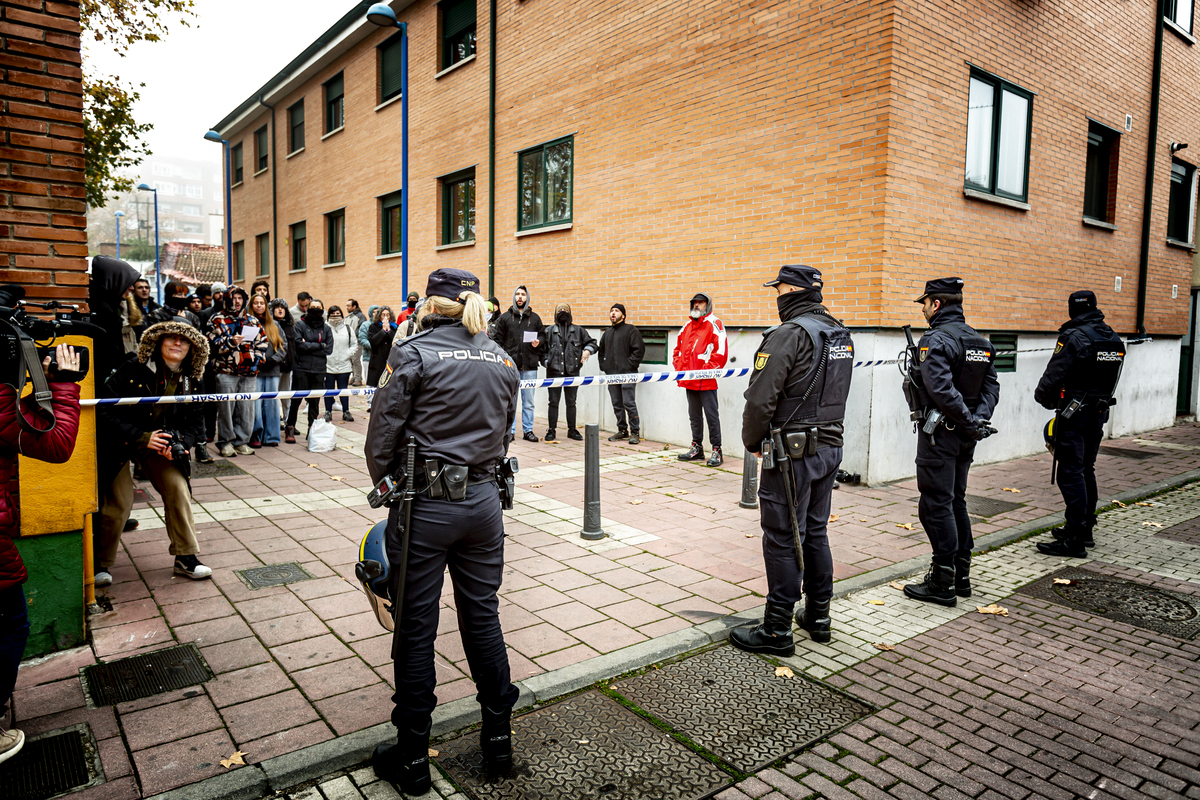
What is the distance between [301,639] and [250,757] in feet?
3.79

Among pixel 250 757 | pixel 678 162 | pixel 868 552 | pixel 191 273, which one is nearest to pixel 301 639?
pixel 250 757

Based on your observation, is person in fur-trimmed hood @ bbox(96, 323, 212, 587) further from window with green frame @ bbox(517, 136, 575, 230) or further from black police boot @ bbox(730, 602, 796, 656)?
window with green frame @ bbox(517, 136, 575, 230)

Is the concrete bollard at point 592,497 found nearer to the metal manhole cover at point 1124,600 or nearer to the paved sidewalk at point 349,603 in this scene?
the paved sidewalk at point 349,603

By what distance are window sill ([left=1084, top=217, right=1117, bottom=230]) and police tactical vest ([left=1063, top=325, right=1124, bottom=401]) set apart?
645 centimetres

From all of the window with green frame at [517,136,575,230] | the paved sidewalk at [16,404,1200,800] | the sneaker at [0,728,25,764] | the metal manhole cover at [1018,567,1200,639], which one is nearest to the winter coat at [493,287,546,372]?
the window with green frame at [517,136,575,230]

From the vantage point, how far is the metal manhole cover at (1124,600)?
4844 mm

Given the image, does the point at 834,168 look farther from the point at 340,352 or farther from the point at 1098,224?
the point at 340,352

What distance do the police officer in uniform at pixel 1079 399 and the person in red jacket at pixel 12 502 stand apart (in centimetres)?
654

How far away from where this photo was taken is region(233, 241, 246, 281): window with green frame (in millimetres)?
26938

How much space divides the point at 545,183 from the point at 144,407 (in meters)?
9.38

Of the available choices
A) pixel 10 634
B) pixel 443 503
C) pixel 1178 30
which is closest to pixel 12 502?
pixel 10 634

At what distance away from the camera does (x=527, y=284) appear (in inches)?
537

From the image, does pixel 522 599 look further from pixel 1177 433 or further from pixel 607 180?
pixel 1177 433

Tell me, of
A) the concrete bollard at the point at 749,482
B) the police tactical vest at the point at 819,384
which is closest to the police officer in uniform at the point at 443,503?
the police tactical vest at the point at 819,384
